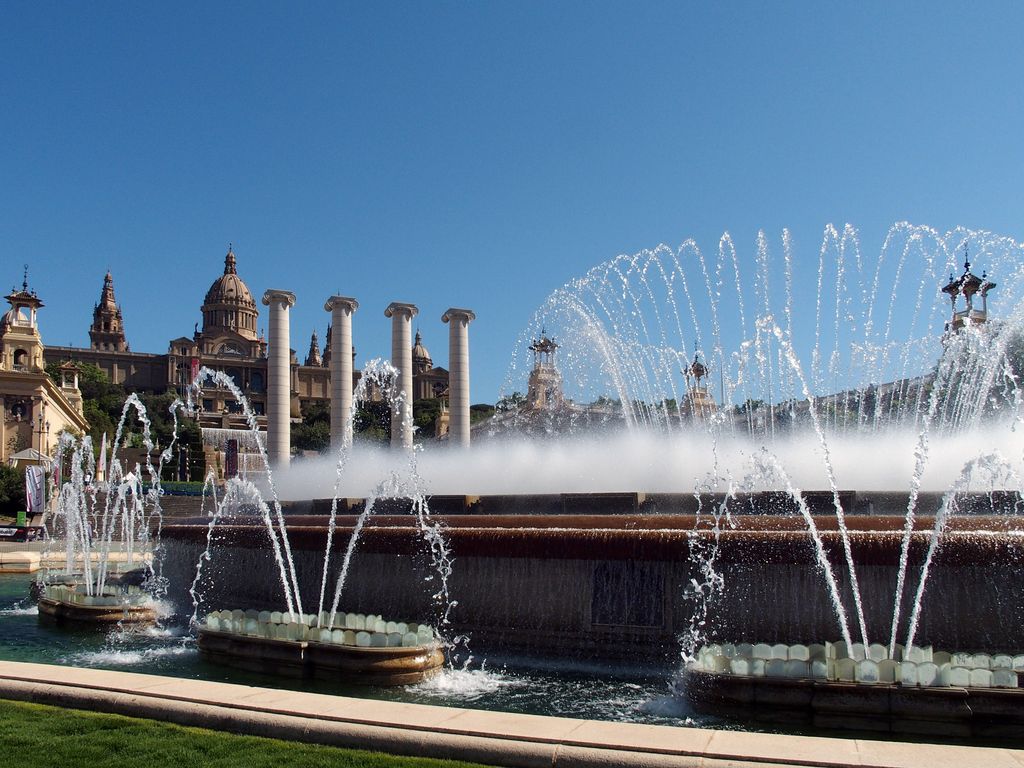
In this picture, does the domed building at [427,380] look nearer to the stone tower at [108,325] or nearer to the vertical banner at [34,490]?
the stone tower at [108,325]

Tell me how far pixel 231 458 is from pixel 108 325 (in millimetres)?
84125

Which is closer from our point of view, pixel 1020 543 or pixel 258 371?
pixel 1020 543

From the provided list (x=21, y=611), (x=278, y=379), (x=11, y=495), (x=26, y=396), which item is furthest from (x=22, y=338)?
(x=21, y=611)

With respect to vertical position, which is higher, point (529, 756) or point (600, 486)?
point (600, 486)

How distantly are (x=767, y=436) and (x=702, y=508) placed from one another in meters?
11.6

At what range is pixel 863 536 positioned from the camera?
31.0 feet

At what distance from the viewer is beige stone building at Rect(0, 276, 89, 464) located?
70062 millimetres

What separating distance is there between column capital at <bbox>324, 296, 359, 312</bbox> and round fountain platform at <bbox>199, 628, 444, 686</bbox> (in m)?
27.7

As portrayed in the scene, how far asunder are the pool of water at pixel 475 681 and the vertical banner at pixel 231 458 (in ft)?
193

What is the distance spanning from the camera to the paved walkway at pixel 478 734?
210 inches

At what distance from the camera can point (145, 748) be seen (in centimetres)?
597

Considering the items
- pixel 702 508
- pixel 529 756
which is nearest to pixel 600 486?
pixel 702 508

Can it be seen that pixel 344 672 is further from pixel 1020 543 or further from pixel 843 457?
pixel 843 457

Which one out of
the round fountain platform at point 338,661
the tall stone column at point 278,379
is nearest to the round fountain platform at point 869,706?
the round fountain platform at point 338,661
